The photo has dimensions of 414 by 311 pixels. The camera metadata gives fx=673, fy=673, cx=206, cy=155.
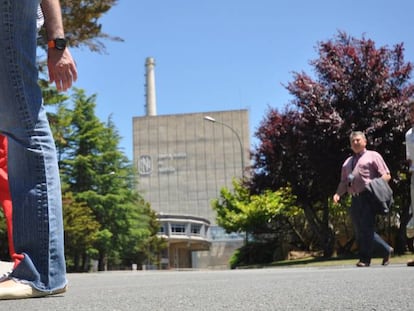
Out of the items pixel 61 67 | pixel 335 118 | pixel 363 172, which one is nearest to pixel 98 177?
pixel 335 118

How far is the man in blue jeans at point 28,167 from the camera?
2.92m

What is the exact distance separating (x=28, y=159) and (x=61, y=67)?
500 mm

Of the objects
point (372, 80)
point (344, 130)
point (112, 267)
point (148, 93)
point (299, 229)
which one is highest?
point (148, 93)

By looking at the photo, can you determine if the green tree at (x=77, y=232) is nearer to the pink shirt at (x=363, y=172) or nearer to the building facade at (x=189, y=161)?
the pink shirt at (x=363, y=172)

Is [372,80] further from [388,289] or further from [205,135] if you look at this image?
[205,135]

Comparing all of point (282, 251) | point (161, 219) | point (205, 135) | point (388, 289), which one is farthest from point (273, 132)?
point (205, 135)

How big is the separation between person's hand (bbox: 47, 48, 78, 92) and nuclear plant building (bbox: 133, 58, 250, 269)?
9252 cm

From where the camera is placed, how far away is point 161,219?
85875mm

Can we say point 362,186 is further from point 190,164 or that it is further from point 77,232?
point 190,164

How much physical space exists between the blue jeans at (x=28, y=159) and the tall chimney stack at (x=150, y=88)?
338ft

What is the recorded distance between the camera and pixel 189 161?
101688 mm

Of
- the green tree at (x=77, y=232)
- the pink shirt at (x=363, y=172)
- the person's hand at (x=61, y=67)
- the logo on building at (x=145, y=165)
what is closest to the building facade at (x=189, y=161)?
the logo on building at (x=145, y=165)

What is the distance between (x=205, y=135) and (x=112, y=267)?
147 ft

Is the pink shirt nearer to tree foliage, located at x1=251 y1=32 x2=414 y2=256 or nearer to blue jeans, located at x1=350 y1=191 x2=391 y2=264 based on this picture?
blue jeans, located at x1=350 y1=191 x2=391 y2=264
